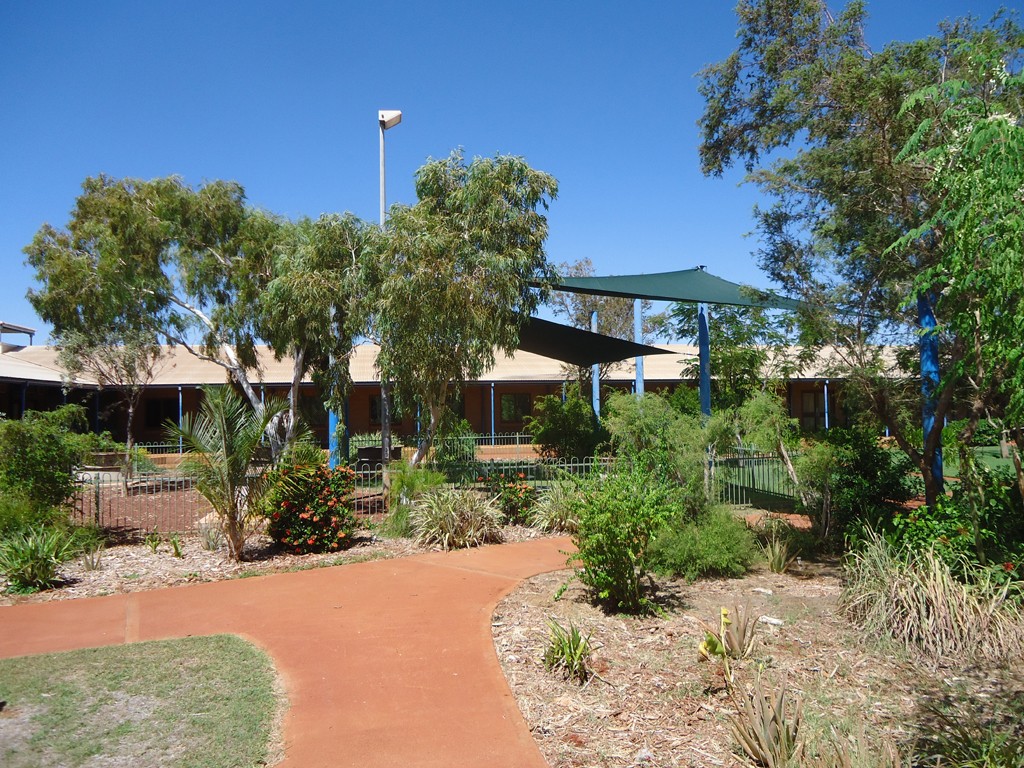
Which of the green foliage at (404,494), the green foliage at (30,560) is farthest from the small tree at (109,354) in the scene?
the green foliage at (30,560)

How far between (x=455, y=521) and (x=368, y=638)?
4.08m

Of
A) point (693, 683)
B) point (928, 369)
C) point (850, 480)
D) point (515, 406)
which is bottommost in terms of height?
point (693, 683)

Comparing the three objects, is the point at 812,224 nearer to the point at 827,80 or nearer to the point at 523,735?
the point at 827,80

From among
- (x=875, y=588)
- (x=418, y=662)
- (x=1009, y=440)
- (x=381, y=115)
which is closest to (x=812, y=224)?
(x=1009, y=440)

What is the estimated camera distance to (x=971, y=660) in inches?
224

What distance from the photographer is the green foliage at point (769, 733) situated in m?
3.93

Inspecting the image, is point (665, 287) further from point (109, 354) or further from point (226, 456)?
point (109, 354)

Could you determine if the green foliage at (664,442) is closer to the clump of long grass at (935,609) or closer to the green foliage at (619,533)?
the green foliage at (619,533)

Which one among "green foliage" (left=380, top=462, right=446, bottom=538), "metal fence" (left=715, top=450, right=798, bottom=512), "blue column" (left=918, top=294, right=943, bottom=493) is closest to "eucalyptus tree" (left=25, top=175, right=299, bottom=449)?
"green foliage" (left=380, top=462, right=446, bottom=538)

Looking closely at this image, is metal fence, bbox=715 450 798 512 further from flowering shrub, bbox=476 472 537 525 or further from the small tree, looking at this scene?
the small tree

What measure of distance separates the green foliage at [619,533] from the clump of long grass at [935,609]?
5.95 ft

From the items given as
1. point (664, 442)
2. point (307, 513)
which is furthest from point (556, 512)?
point (307, 513)

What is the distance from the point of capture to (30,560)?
809 cm

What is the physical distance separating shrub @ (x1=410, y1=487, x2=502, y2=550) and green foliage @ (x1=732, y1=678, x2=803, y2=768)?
251 inches
